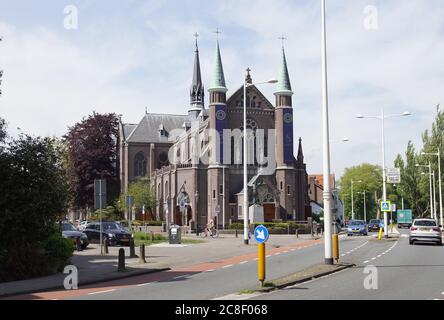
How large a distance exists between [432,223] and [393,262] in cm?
1391

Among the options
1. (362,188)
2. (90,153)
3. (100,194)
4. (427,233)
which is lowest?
(427,233)

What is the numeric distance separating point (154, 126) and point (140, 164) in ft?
24.5

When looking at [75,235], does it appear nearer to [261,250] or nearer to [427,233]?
[261,250]

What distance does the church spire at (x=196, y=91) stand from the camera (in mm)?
97000

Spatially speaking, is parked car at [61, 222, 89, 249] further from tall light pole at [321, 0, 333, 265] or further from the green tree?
the green tree

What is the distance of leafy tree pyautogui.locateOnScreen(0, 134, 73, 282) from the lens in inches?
669

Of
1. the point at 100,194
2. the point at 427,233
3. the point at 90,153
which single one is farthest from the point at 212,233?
the point at 90,153

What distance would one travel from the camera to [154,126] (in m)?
94.8

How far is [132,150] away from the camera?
90.7 meters

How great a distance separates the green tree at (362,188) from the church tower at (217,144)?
5429 cm

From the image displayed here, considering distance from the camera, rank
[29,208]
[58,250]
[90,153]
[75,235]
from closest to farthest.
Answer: [29,208]
[58,250]
[75,235]
[90,153]

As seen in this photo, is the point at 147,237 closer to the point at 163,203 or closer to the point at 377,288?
the point at 377,288

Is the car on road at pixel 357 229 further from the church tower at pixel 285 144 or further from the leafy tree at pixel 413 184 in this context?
the leafy tree at pixel 413 184
